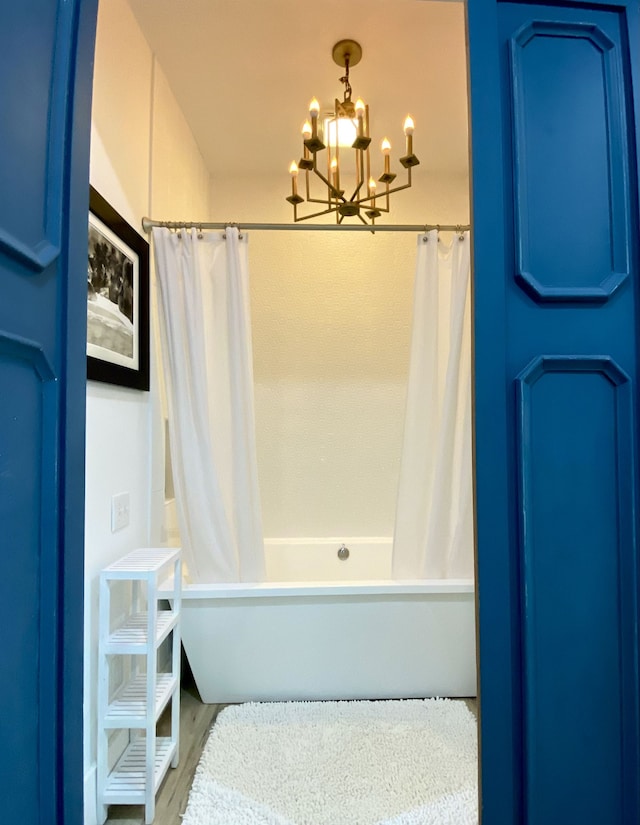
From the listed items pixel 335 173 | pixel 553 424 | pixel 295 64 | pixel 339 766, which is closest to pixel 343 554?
pixel 339 766

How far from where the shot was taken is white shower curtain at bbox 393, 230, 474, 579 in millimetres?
2197

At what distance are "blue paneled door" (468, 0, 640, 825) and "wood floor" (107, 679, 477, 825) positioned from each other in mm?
1199

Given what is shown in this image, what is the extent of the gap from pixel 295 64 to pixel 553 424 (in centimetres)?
212

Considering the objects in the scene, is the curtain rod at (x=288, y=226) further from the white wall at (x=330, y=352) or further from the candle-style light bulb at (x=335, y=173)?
the white wall at (x=330, y=352)

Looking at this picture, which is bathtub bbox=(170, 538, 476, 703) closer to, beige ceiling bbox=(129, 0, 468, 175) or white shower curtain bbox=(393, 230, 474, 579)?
white shower curtain bbox=(393, 230, 474, 579)

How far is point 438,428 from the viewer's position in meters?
2.26

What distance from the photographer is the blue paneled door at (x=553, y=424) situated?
3.04 feet

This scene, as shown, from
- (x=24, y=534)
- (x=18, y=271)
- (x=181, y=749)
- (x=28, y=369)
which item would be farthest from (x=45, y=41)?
(x=181, y=749)

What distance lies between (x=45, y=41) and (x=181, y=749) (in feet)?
7.39

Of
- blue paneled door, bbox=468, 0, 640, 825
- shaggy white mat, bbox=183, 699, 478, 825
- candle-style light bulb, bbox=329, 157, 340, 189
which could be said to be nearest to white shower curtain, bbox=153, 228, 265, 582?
candle-style light bulb, bbox=329, 157, 340, 189

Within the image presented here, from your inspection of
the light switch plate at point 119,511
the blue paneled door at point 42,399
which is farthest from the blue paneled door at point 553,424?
the light switch plate at point 119,511

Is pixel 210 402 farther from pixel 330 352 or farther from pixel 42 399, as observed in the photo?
pixel 42 399

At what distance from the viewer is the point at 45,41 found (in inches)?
31.3

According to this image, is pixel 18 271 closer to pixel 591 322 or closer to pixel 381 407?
pixel 591 322
